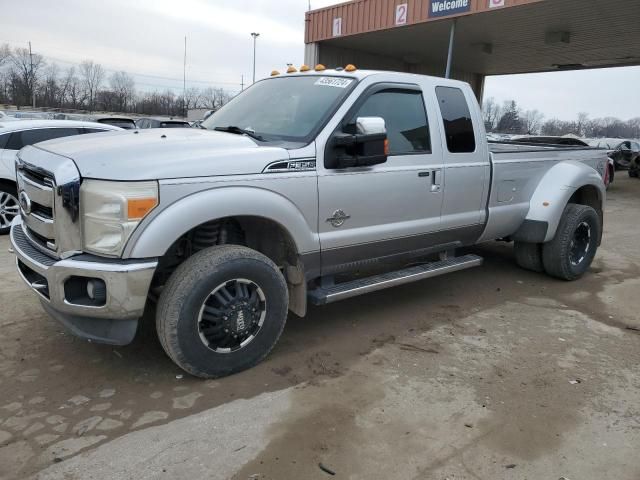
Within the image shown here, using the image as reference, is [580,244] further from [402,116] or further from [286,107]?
[286,107]

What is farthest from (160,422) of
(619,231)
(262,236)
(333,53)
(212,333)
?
(333,53)

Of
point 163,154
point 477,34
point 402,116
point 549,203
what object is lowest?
point 549,203

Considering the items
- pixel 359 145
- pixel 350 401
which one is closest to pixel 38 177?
pixel 359 145

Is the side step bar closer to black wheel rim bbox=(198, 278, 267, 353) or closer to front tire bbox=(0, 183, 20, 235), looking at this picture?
black wheel rim bbox=(198, 278, 267, 353)

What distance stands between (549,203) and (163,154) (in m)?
4.21

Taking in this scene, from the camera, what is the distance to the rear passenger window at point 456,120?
4.69m

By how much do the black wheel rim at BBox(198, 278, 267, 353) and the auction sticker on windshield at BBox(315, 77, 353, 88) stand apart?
173 cm

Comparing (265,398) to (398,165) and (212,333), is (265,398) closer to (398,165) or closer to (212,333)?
(212,333)

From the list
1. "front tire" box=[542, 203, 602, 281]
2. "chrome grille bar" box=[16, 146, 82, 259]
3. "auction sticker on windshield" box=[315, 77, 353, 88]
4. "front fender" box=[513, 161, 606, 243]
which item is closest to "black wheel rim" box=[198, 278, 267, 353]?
"chrome grille bar" box=[16, 146, 82, 259]

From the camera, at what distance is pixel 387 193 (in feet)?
13.6

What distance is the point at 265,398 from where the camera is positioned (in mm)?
3316

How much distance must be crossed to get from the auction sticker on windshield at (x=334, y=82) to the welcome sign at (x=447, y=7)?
36.1ft

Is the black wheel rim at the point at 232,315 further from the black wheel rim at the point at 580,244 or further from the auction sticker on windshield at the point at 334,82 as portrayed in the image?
the black wheel rim at the point at 580,244

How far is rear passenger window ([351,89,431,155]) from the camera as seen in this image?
4195 millimetres
